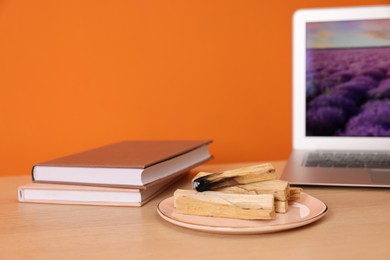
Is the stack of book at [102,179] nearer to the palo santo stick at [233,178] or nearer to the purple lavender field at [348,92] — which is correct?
the palo santo stick at [233,178]

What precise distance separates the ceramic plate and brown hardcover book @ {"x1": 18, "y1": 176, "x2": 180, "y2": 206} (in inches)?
3.1

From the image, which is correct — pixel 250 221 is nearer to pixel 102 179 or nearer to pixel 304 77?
pixel 102 179

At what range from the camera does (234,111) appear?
1.26 m

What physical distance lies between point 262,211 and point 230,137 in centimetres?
75

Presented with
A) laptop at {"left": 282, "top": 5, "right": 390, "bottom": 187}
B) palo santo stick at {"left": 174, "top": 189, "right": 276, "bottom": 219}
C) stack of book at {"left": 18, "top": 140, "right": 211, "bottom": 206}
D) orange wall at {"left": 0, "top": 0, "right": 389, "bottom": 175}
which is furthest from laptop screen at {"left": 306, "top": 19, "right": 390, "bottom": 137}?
palo santo stick at {"left": 174, "top": 189, "right": 276, "bottom": 219}

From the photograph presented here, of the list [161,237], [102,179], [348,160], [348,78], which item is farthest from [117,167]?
[348,78]

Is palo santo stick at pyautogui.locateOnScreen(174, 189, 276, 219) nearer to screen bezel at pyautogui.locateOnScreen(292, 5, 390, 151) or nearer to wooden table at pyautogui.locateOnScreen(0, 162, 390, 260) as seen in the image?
wooden table at pyautogui.locateOnScreen(0, 162, 390, 260)

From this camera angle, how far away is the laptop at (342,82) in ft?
3.17

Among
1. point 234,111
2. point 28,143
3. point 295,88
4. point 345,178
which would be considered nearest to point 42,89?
point 28,143

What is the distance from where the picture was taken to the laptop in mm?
966

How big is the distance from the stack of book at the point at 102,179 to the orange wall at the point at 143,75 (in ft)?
1.47

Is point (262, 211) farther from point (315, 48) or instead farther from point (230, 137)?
point (230, 137)

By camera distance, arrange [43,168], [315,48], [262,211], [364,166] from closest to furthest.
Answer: [262,211], [43,168], [364,166], [315,48]

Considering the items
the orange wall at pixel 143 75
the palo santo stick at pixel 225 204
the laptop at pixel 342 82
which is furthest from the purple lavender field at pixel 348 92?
the palo santo stick at pixel 225 204
